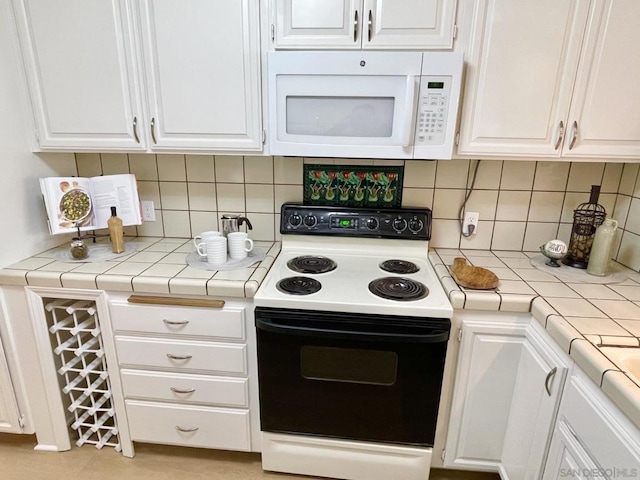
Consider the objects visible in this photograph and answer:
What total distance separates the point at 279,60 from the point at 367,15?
35cm

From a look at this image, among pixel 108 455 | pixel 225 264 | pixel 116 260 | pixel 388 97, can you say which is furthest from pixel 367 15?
pixel 108 455

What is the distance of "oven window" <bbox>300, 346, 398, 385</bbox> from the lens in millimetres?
1360

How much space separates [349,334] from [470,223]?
Result: 34.8 inches

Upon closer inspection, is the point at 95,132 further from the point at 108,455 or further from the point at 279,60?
the point at 108,455

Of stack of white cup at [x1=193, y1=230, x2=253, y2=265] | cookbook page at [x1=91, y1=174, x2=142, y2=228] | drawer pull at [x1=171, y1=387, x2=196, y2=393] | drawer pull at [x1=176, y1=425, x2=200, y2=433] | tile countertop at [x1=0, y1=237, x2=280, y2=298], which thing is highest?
cookbook page at [x1=91, y1=174, x2=142, y2=228]

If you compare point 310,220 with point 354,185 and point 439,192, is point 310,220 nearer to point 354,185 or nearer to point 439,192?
point 354,185

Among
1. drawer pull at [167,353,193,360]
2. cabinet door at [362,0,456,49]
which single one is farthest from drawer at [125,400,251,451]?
cabinet door at [362,0,456,49]

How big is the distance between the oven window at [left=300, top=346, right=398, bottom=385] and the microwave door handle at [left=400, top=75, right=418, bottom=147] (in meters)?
0.78

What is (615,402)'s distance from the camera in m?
0.87

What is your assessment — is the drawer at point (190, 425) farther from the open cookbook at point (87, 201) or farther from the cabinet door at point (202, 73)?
the cabinet door at point (202, 73)

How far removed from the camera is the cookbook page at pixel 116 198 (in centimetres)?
170

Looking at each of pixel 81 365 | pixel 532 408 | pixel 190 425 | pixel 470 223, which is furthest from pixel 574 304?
pixel 81 365

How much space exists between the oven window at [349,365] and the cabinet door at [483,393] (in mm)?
284

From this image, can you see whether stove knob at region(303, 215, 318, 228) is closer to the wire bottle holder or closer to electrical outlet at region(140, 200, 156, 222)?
electrical outlet at region(140, 200, 156, 222)
